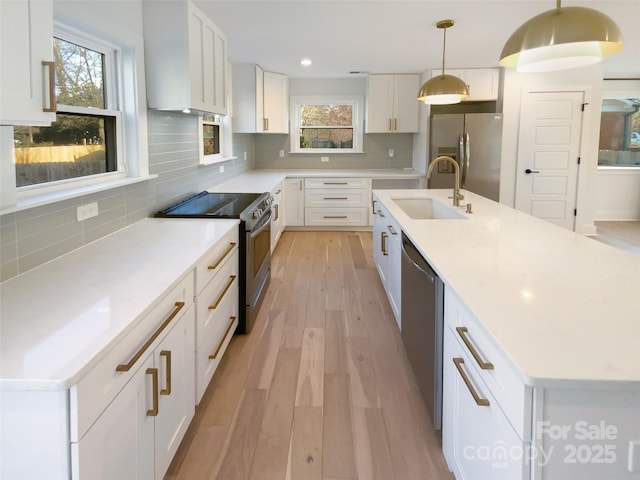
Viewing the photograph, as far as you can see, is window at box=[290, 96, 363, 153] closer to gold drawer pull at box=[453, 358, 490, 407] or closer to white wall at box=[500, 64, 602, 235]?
white wall at box=[500, 64, 602, 235]

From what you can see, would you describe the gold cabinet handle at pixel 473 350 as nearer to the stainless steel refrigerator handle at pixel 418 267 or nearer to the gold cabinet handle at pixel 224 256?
the stainless steel refrigerator handle at pixel 418 267

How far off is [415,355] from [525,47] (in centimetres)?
149

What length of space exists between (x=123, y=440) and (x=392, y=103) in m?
6.17

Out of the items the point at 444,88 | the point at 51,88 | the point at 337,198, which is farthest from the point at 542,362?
the point at 337,198

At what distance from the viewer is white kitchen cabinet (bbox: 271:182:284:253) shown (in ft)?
18.1

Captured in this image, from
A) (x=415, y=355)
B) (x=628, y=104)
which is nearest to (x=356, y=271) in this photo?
(x=415, y=355)

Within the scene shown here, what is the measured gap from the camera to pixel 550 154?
6.25 metres

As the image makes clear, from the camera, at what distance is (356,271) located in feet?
16.5

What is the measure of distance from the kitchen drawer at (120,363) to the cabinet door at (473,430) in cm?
102

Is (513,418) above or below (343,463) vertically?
above

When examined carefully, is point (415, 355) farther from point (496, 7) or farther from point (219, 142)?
point (219, 142)

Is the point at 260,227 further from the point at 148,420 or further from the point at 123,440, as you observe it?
the point at 123,440

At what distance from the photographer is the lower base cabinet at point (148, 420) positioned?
48.6 inches

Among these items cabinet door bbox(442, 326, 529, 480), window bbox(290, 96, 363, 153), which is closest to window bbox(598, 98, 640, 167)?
window bbox(290, 96, 363, 153)
